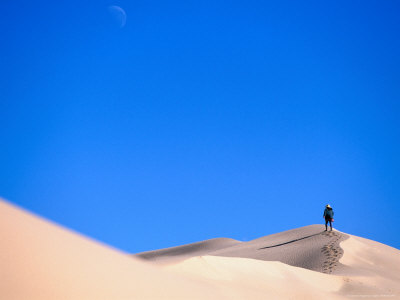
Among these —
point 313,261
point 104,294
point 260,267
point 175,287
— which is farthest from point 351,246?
point 104,294

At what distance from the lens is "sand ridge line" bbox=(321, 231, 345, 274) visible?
15177 millimetres

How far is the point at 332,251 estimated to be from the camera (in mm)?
17156

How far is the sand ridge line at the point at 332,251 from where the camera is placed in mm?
15177

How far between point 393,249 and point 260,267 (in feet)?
49.8

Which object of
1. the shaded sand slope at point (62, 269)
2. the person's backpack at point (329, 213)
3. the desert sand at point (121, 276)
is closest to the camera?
the shaded sand slope at point (62, 269)

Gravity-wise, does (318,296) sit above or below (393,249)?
below

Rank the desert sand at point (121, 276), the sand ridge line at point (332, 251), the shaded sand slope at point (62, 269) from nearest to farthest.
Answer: the shaded sand slope at point (62, 269)
the desert sand at point (121, 276)
the sand ridge line at point (332, 251)

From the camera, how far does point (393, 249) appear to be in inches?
862

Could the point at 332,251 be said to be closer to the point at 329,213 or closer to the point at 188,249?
the point at 329,213

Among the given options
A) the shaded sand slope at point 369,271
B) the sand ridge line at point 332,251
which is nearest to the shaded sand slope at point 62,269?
the shaded sand slope at point 369,271

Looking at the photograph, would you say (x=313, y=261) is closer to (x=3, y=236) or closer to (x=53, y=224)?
(x=53, y=224)

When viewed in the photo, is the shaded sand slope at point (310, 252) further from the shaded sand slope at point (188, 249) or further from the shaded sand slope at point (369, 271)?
the shaded sand slope at point (188, 249)

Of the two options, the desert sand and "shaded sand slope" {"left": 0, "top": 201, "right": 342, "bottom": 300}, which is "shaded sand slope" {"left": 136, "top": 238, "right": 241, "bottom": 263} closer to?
the desert sand

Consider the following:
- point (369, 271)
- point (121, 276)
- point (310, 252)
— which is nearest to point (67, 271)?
point (121, 276)
